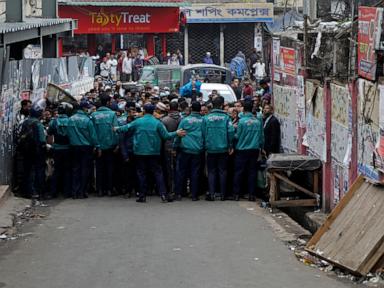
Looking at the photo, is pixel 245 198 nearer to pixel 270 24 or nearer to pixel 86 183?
pixel 86 183

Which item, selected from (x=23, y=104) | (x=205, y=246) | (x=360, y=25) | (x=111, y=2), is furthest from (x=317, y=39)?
(x=111, y=2)

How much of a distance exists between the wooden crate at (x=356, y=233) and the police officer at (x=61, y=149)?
7.00 m

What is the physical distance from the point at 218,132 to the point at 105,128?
2173 millimetres

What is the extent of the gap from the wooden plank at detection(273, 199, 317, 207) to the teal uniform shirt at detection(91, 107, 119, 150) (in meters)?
3.55

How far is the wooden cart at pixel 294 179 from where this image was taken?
15625mm

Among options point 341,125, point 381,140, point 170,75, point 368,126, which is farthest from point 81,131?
point 170,75

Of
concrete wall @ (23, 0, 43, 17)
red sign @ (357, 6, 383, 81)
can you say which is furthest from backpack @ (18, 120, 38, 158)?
concrete wall @ (23, 0, 43, 17)

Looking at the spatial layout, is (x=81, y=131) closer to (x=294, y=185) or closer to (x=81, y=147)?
(x=81, y=147)

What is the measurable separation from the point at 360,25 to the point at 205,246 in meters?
3.58

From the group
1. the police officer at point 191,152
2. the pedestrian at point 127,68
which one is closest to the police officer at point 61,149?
the police officer at point 191,152

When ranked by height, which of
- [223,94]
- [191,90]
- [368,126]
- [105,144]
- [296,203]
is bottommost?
[296,203]

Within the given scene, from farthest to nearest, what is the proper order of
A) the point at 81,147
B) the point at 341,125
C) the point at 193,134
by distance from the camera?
the point at 81,147 → the point at 193,134 → the point at 341,125

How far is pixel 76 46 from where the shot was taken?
154ft

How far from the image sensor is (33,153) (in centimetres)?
1734
